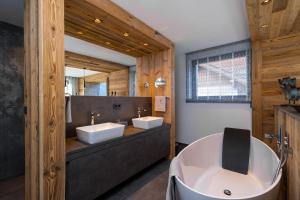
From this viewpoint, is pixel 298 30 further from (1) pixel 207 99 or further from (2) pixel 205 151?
(2) pixel 205 151

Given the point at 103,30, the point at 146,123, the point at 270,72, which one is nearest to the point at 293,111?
the point at 270,72

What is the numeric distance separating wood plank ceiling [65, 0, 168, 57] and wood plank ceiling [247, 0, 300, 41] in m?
1.40

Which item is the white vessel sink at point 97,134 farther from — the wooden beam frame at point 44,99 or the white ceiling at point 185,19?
the white ceiling at point 185,19

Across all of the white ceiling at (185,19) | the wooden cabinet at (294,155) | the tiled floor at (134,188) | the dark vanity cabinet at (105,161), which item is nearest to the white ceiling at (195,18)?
the white ceiling at (185,19)

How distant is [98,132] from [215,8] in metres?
2.04

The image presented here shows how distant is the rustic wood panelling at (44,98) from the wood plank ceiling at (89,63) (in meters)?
1.15

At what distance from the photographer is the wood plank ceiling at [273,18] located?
5.19 feet

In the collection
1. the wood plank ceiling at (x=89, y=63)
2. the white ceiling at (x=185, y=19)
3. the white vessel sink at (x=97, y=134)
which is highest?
the white ceiling at (x=185, y=19)

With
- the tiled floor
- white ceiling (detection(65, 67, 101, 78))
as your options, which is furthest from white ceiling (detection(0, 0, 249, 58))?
the tiled floor

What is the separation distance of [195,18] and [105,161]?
7.29 feet

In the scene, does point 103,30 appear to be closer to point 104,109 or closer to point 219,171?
point 104,109

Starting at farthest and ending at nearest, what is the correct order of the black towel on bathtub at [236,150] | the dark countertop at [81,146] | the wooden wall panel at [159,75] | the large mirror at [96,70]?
1. the wooden wall panel at [159,75]
2. the large mirror at [96,70]
3. the black towel on bathtub at [236,150]
4. the dark countertop at [81,146]

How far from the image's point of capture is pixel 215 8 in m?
1.92

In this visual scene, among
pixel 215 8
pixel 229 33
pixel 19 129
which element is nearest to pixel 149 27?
pixel 215 8
